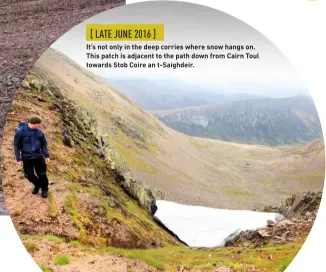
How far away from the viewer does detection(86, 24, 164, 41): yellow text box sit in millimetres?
6996

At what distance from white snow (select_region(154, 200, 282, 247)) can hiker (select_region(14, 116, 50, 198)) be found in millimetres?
1398

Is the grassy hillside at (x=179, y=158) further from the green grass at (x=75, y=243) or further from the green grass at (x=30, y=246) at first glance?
the green grass at (x=30, y=246)

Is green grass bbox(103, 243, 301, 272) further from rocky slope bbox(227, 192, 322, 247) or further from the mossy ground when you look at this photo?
rocky slope bbox(227, 192, 322, 247)

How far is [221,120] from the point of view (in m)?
7.24

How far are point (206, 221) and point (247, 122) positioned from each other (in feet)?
4.90

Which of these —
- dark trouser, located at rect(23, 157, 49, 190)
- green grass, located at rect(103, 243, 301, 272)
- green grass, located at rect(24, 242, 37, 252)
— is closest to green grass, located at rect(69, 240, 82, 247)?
green grass, located at rect(103, 243, 301, 272)

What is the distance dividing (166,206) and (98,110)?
1.51 m

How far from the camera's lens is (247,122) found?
7.26m

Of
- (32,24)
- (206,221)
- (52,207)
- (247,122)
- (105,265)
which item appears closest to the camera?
(105,265)

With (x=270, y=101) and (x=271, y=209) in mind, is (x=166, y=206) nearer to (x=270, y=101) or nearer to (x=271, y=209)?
(x=271, y=209)

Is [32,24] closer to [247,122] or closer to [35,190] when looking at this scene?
[35,190]

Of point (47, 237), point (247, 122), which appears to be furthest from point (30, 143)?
point (247, 122)

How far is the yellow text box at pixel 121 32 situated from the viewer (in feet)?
23.0

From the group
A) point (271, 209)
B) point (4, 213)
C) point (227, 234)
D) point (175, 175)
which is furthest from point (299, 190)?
point (4, 213)
